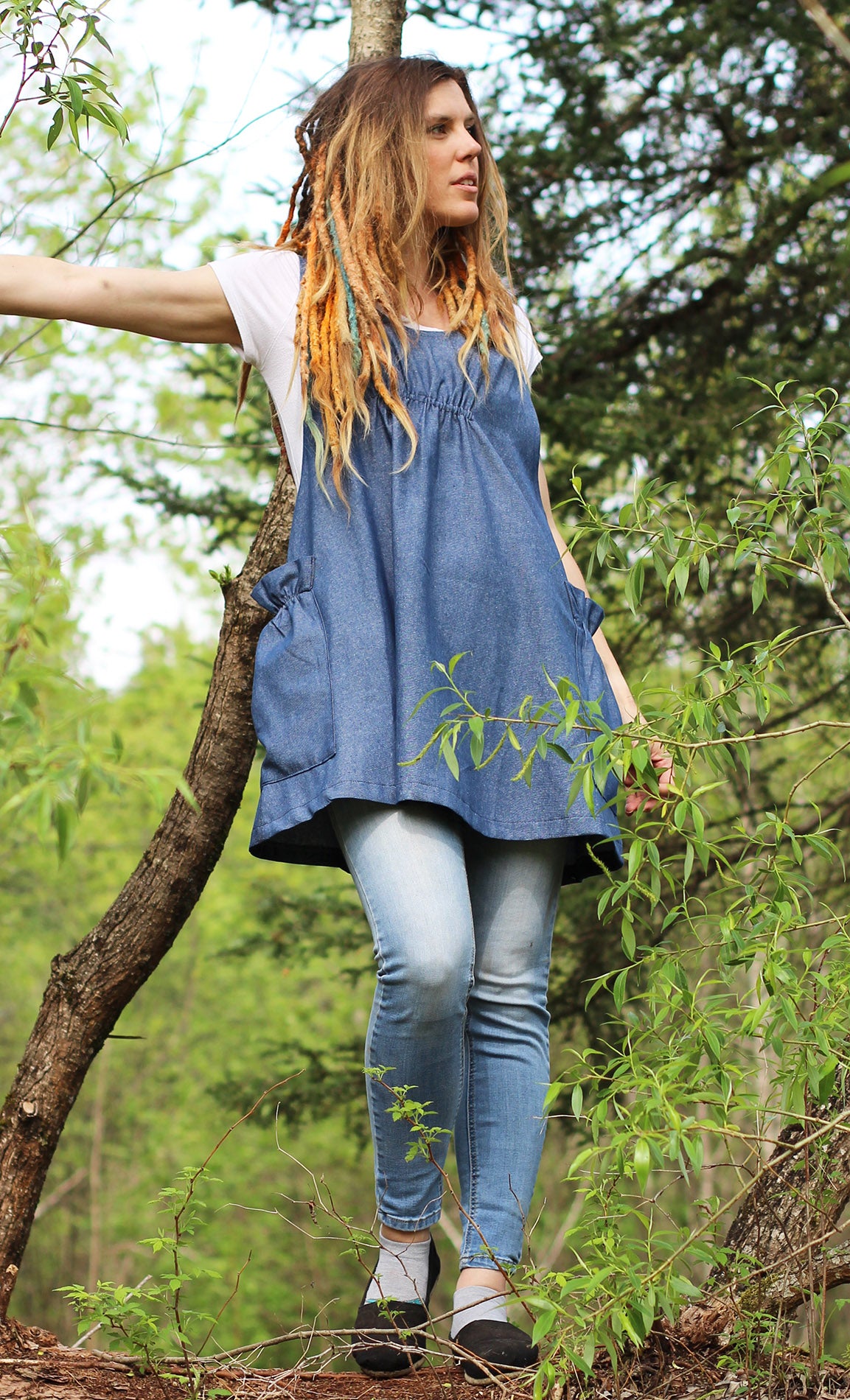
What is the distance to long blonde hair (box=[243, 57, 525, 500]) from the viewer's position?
218cm

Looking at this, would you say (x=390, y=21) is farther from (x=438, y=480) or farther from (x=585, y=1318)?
(x=585, y=1318)

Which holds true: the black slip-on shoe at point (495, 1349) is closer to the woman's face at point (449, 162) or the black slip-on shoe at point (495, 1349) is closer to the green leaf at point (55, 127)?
the woman's face at point (449, 162)

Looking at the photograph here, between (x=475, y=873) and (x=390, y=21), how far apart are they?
7.04ft

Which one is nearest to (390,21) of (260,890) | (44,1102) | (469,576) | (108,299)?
(108,299)

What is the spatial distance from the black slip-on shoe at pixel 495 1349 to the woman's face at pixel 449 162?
1933mm

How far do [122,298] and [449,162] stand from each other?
69 cm

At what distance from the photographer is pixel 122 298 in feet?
6.93

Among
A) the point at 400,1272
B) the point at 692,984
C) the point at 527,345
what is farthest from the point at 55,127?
the point at 400,1272

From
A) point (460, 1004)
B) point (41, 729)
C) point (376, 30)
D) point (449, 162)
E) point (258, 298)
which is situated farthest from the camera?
point (376, 30)

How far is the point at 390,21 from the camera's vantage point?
3059 mm

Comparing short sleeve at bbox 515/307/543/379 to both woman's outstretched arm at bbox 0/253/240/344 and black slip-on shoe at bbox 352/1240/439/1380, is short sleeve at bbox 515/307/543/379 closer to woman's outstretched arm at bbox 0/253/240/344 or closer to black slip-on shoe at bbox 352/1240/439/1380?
woman's outstretched arm at bbox 0/253/240/344

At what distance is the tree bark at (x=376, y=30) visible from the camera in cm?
303

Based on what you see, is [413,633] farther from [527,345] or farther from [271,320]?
[527,345]

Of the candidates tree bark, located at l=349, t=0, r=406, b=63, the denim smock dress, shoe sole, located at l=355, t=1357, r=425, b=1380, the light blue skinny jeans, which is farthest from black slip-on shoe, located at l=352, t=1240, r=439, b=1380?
tree bark, located at l=349, t=0, r=406, b=63
